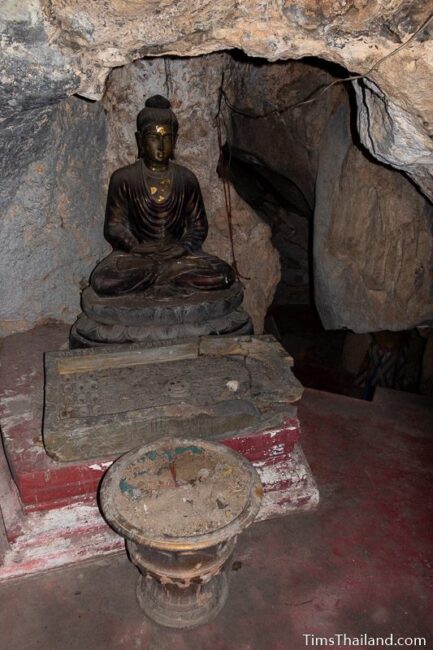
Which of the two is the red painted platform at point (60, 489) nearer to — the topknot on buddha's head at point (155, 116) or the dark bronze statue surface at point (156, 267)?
the dark bronze statue surface at point (156, 267)

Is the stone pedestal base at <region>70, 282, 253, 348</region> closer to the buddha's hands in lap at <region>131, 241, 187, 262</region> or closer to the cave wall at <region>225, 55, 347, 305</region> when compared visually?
the buddha's hands in lap at <region>131, 241, 187, 262</region>

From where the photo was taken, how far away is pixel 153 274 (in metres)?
4.15

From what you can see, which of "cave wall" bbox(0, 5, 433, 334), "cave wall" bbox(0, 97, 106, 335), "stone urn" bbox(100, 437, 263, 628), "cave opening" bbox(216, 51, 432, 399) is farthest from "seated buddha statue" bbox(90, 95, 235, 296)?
"stone urn" bbox(100, 437, 263, 628)

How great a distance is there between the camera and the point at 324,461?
3697mm

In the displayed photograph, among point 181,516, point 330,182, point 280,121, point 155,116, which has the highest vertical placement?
point 280,121

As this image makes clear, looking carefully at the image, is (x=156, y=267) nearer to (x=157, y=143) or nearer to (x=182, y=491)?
(x=157, y=143)

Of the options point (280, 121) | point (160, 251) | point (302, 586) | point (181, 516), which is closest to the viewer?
point (181, 516)

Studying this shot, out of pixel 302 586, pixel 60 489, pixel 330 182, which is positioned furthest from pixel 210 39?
pixel 302 586

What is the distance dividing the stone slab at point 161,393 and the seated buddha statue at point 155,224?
0.69 m

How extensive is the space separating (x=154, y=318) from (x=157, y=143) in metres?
1.46

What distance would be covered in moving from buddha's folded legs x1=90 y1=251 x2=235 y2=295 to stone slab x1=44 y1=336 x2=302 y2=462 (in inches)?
25.1

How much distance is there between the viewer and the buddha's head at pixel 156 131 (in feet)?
13.7

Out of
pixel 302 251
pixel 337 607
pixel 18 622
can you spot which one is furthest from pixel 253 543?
pixel 302 251

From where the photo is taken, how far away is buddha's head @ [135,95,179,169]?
4188 mm
